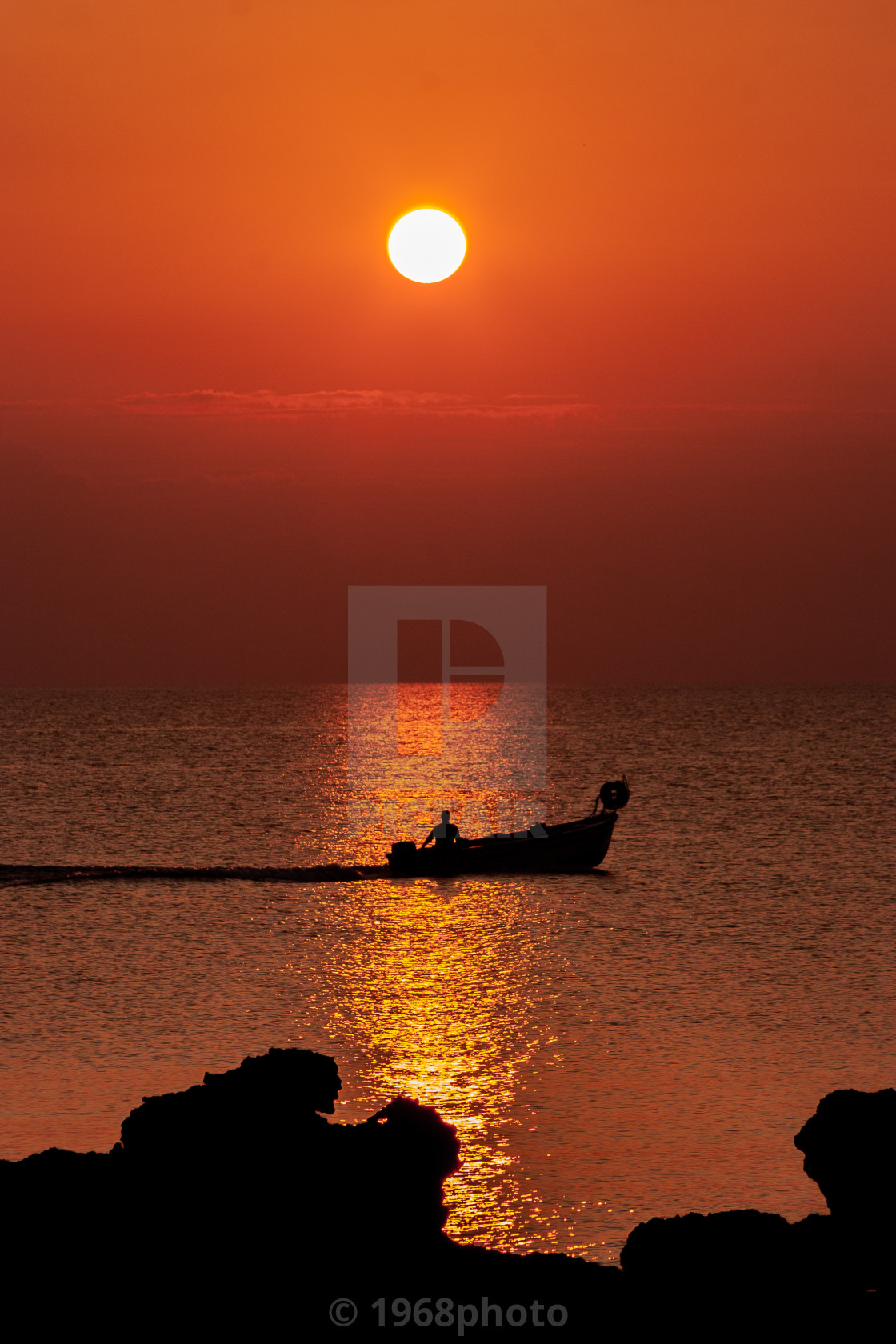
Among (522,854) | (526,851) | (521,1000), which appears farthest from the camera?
(522,854)

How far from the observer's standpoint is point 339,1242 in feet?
39.0

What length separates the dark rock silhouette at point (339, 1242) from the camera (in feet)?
35.8

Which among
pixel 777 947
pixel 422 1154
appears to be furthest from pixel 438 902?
pixel 422 1154

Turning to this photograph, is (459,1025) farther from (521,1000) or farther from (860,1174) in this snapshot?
(860,1174)

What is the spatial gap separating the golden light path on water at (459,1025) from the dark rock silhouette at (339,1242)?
2258 millimetres

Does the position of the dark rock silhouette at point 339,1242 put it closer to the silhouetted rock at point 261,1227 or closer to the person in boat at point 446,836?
the silhouetted rock at point 261,1227

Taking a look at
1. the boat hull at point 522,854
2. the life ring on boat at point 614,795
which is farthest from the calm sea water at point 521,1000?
the life ring on boat at point 614,795

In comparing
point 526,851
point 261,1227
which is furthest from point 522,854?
point 261,1227

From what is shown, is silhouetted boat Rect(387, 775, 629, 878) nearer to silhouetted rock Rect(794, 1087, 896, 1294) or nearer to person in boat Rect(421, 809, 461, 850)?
person in boat Rect(421, 809, 461, 850)

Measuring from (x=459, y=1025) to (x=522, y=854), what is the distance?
63.5 ft

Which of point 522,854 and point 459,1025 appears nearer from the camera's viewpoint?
point 459,1025

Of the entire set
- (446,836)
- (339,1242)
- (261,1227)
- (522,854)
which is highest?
(446,836)

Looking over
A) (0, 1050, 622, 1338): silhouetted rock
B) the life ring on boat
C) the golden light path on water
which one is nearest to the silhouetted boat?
the life ring on boat

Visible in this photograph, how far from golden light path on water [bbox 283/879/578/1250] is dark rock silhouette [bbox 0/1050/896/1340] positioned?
2.26 metres
